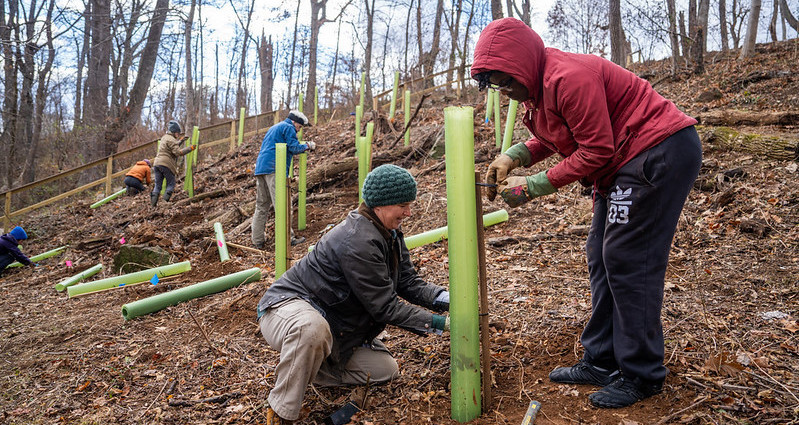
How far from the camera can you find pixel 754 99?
26.1ft

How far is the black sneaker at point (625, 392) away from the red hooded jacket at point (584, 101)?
2.88 ft

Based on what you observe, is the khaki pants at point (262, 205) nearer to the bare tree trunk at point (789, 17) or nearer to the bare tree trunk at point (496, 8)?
the bare tree trunk at point (496, 8)

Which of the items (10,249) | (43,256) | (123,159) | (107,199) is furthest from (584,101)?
(123,159)

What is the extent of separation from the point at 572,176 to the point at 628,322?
66 cm

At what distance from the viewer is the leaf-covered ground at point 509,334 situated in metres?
2.26

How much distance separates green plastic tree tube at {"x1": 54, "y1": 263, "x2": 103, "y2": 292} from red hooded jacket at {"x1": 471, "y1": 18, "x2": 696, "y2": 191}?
20.4 ft

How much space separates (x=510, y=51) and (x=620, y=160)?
2.13 feet

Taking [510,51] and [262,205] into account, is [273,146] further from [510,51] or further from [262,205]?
[510,51]

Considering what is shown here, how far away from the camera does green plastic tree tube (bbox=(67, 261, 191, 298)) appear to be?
5519 millimetres

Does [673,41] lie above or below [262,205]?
above

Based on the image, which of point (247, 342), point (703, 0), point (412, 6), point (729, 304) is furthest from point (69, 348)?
point (412, 6)

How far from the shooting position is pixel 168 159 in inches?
408

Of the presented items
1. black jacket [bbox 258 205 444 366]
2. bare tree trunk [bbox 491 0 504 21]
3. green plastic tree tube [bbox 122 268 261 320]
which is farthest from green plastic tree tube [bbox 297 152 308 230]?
bare tree trunk [bbox 491 0 504 21]

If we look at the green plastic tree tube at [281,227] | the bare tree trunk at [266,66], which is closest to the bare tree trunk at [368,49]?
the bare tree trunk at [266,66]
